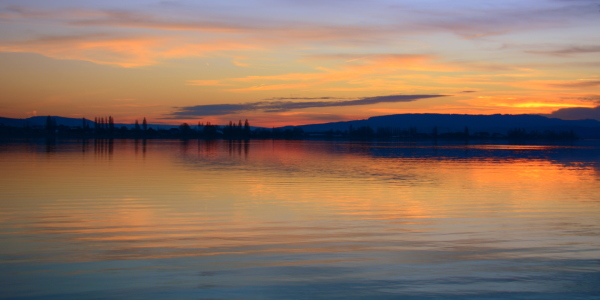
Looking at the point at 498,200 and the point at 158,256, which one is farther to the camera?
the point at 498,200

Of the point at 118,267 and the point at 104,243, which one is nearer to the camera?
the point at 118,267

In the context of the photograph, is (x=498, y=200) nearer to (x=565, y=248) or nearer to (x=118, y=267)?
(x=565, y=248)

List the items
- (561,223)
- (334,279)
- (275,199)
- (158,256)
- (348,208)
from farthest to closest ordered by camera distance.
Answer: (275,199) → (348,208) → (561,223) → (158,256) → (334,279)

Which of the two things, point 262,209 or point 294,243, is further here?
point 262,209

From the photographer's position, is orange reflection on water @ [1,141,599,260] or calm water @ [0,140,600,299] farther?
orange reflection on water @ [1,141,599,260]

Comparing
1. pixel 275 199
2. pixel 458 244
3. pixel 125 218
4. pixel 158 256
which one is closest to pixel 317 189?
pixel 275 199

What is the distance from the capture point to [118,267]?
6.57 metres

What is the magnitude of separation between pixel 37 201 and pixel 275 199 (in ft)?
19.1

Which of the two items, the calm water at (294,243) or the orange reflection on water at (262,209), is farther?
the orange reflection on water at (262,209)

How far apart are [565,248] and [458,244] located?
5.26ft

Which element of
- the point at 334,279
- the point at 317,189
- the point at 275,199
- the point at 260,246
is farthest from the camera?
the point at 317,189

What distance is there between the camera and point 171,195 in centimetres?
1399

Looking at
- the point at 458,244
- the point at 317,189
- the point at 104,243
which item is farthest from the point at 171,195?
the point at 458,244

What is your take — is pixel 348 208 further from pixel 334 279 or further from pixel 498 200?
pixel 334 279
